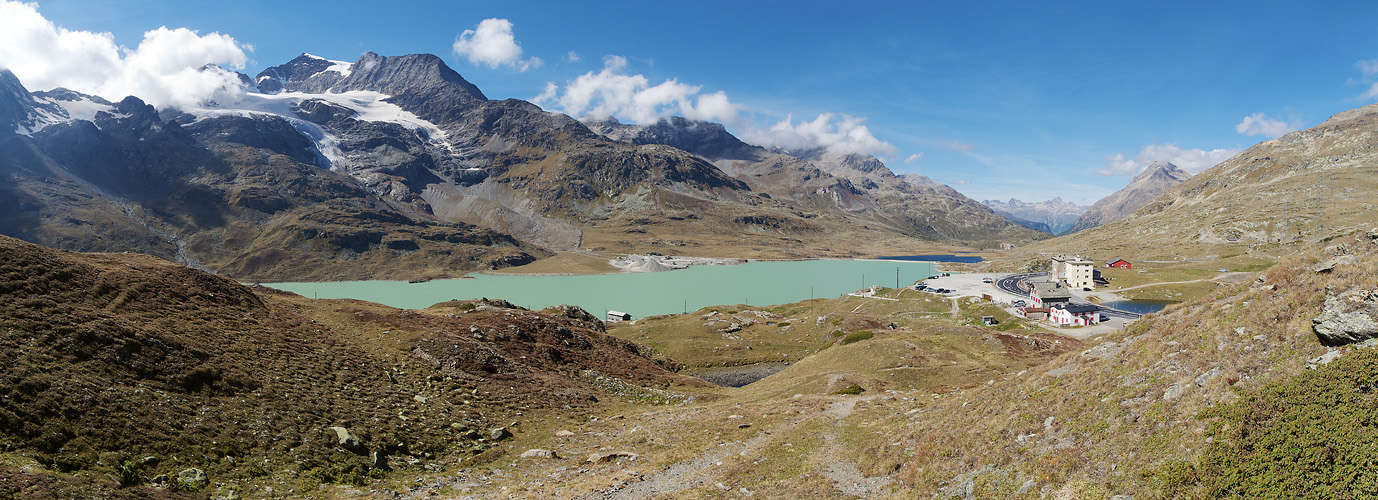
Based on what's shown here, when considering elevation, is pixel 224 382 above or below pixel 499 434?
above

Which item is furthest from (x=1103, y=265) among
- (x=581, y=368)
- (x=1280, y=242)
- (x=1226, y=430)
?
(x=1226, y=430)

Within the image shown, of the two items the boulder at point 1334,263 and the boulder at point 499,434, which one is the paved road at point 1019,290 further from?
the boulder at point 499,434

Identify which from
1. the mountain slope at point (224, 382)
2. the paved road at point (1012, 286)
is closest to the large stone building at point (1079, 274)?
the paved road at point (1012, 286)

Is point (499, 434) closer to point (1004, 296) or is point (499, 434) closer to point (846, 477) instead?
point (846, 477)

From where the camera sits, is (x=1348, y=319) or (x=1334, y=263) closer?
(x=1348, y=319)

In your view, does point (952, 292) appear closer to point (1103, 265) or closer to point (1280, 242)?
point (1103, 265)

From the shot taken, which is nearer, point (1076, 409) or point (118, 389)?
point (1076, 409)

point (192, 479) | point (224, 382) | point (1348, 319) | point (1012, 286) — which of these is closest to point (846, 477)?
point (1348, 319)
